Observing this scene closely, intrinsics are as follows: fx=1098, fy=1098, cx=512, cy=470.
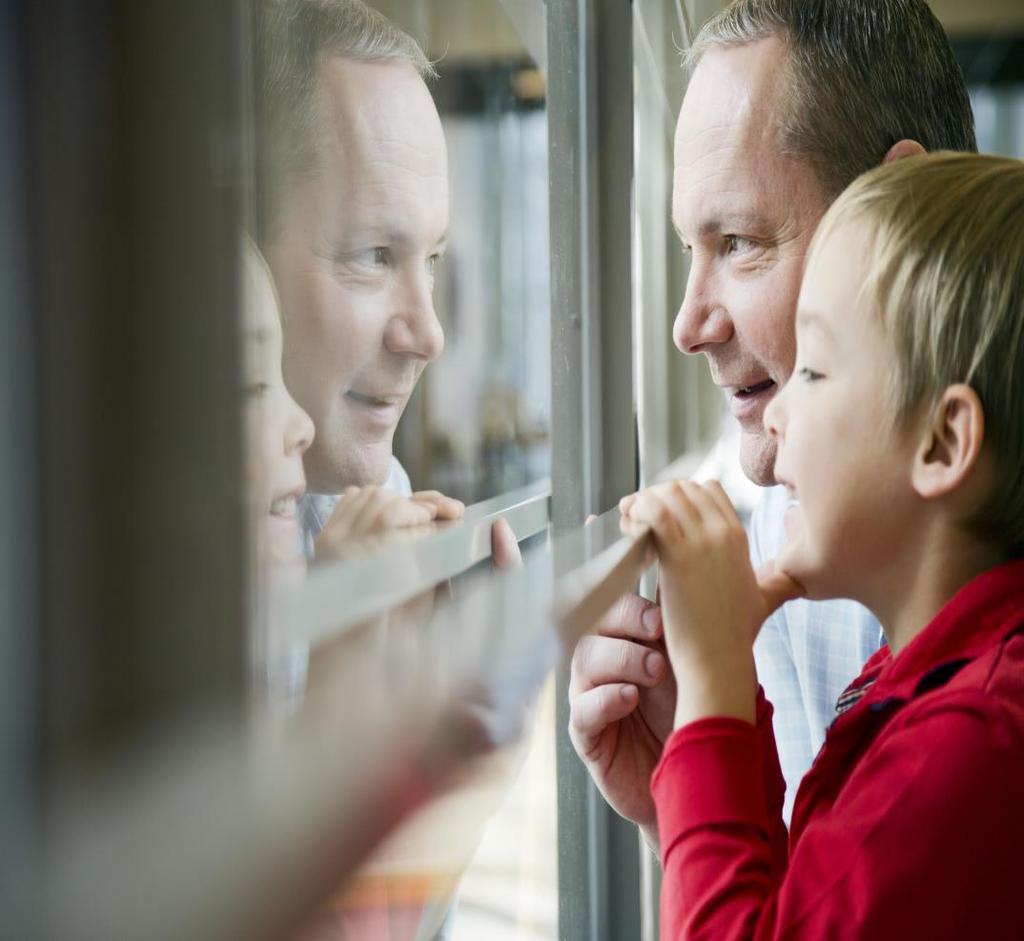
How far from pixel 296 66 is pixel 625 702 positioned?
60cm

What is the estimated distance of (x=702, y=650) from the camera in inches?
28.9

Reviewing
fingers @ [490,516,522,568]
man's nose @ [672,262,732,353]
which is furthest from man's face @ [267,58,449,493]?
man's nose @ [672,262,732,353]

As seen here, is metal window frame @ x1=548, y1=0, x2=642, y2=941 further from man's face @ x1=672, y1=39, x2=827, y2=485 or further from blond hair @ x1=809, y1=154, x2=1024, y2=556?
blond hair @ x1=809, y1=154, x2=1024, y2=556

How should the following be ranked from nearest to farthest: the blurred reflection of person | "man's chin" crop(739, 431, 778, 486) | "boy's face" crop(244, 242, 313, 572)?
"boy's face" crop(244, 242, 313, 572), the blurred reflection of person, "man's chin" crop(739, 431, 778, 486)

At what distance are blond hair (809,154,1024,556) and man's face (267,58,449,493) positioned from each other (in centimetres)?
31

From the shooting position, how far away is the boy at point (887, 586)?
609 mm

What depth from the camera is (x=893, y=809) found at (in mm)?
614

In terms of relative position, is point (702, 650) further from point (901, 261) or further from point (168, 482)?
point (168, 482)

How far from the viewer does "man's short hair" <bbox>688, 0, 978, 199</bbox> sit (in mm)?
1056

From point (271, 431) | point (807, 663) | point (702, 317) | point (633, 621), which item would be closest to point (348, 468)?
point (271, 431)

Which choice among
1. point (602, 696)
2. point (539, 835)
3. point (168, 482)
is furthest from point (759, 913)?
point (539, 835)

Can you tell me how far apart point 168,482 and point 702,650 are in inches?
22.2

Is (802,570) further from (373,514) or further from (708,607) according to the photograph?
(373,514)

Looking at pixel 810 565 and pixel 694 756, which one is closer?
pixel 694 756
